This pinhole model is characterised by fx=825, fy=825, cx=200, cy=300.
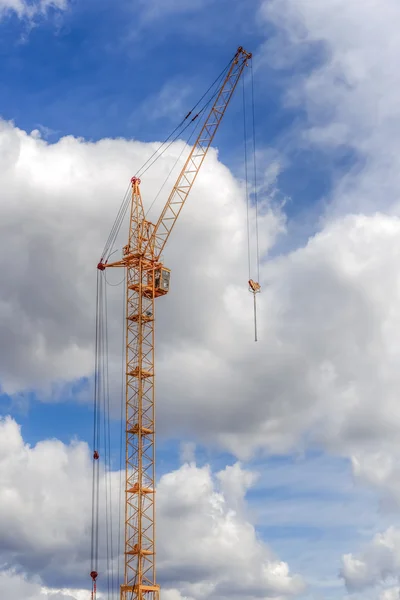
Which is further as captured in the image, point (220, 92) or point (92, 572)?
point (220, 92)

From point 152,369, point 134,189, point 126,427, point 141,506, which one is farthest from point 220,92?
point 141,506

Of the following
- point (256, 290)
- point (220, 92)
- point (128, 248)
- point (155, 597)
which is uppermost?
point (220, 92)

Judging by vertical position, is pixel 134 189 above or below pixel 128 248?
above

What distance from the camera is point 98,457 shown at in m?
153

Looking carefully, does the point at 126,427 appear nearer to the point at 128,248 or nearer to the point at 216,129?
the point at 128,248

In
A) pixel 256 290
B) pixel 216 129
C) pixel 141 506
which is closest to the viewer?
pixel 256 290

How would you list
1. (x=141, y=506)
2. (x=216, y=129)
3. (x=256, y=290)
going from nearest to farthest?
(x=256, y=290)
(x=141, y=506)
(x=216, y=129)

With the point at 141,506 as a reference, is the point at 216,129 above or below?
→ above

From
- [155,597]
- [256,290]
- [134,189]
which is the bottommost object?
[155,597]

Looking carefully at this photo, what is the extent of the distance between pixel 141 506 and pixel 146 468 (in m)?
6.68

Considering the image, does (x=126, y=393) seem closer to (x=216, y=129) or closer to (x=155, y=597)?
(x=155, y=597)

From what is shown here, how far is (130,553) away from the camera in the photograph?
14412 cm

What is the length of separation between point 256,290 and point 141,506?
43.8m

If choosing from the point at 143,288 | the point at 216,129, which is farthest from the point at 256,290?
the point at 216,129
